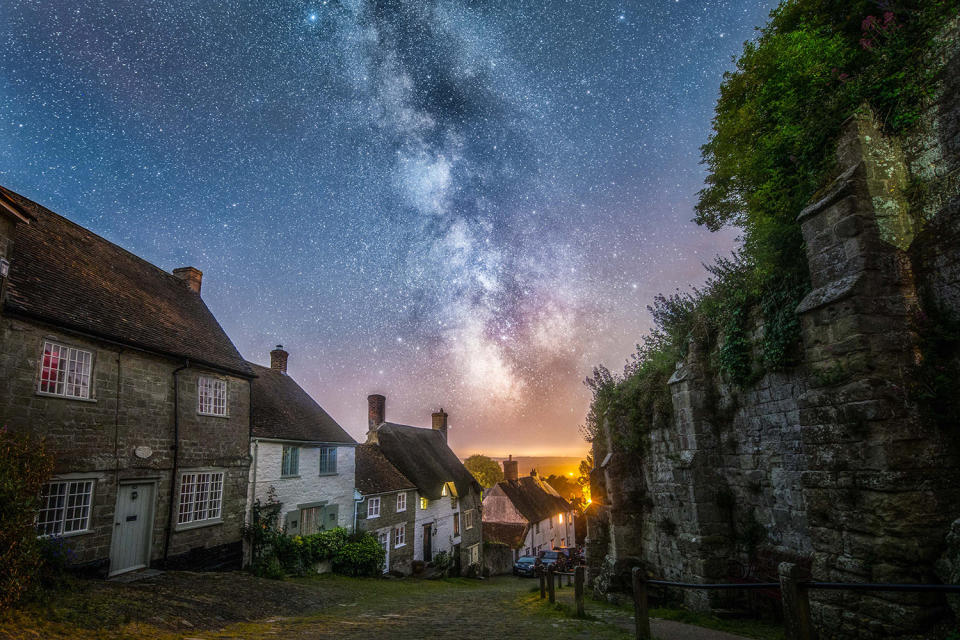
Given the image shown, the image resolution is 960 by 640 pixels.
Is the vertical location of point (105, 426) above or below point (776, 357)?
below

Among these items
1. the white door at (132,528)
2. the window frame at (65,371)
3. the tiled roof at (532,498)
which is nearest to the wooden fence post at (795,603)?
the window frame at (65,371)

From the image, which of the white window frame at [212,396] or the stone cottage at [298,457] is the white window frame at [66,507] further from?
the stone cottage at [298,457]

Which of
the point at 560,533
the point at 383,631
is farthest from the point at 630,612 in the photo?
the point at 560,533

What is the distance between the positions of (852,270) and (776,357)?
2353 millimetres

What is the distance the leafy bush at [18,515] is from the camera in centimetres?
659

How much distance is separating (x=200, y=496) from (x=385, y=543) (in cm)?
1224

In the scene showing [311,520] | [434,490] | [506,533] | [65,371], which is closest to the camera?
[65,371]

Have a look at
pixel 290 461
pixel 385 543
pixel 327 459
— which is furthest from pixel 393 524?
pixel 290 461

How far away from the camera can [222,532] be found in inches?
605

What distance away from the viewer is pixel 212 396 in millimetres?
15516

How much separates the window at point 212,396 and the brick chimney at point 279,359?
32.4 feet

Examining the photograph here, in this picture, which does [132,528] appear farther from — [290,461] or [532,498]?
[532,498]

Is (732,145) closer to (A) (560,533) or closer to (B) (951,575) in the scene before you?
(B) (951,575)

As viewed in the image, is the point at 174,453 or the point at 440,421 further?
the point at 440,421
